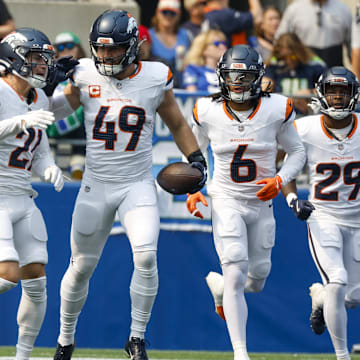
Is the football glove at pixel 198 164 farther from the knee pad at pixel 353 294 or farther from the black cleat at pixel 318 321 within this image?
the black cleat at pixel 318 321

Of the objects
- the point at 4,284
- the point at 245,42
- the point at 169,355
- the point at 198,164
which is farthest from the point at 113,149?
the point at 245,42

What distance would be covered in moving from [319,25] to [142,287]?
4.34 m

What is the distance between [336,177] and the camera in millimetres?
6645

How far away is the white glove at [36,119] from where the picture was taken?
17.7 feet

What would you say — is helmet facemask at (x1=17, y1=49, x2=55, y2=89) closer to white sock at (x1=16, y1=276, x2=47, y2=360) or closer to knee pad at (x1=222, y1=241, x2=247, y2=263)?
white sock at (x1=16, y1=276, x2=47, y2=360)

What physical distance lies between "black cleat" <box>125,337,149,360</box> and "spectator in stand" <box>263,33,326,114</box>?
329 centimetres

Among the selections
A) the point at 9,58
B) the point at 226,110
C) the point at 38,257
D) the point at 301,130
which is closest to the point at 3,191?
the point at 38,257

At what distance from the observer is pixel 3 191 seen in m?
5.70

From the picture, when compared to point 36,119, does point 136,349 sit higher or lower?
lower

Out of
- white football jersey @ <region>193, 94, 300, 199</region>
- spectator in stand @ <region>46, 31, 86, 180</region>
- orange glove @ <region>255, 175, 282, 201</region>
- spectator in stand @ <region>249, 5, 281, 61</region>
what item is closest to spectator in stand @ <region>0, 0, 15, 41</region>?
spectator in stand @ <region>46, 31, 86, 180</region>

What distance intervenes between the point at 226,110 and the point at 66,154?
2069 millimetres

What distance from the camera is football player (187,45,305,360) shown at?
247 inches

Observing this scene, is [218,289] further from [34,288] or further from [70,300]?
[34,288]

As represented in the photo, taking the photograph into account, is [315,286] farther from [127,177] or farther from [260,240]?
[127,177]
